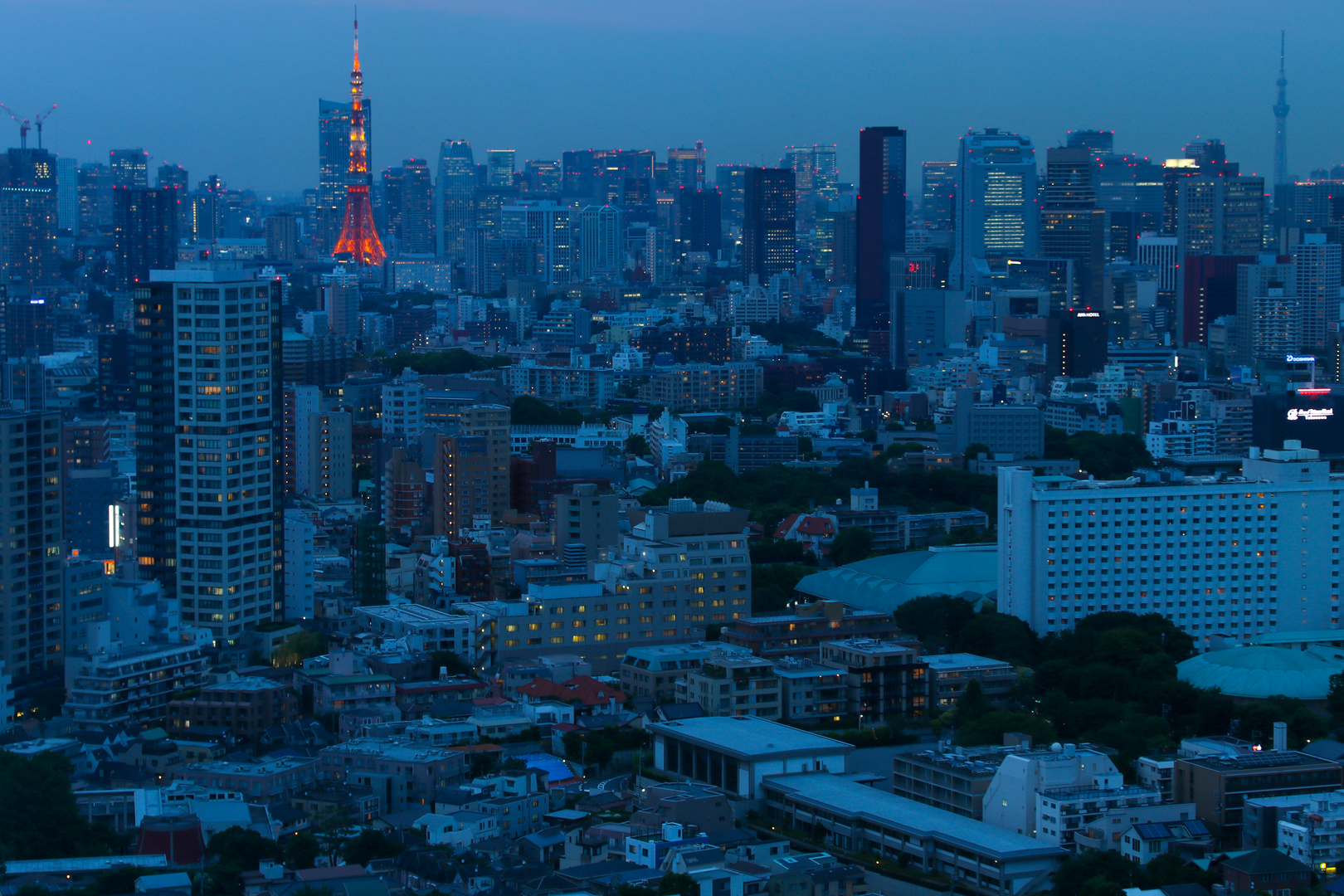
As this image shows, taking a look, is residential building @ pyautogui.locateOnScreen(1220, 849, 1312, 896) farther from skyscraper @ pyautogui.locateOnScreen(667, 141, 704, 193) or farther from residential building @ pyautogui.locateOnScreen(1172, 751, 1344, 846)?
skyscraper @ pyautogui.locateOnScreen(667, 141, 704, 193)

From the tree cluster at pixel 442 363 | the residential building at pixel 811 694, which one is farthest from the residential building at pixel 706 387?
the residential building at pixel 811 694

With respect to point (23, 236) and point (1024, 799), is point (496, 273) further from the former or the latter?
point (1024, 799)

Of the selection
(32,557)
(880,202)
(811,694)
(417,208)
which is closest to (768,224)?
(880,202)

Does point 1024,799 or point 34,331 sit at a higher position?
point 34,331

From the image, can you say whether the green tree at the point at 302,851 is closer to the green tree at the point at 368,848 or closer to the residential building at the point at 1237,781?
the green tree at the point at 368,848

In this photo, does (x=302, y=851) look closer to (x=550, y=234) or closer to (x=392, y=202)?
(x=550, y=234)

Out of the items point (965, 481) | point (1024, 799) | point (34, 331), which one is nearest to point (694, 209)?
point (34, 331)
